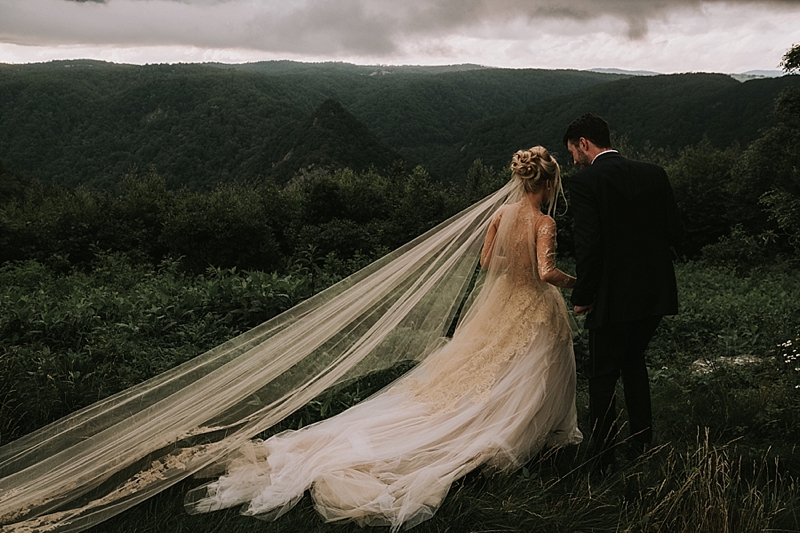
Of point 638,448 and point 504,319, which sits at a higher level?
point 504,319

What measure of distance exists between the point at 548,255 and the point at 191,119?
3929 inches

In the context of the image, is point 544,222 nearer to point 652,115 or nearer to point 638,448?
point 638,448

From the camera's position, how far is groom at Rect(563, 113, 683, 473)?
134 inches

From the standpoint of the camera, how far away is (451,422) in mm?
3688

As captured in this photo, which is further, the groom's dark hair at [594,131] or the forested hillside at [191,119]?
the forested hillside at [191,119]

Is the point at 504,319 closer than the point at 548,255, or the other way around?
the point at 548,255

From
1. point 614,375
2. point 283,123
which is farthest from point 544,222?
point 283,123

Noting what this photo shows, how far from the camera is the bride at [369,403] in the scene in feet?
10.4

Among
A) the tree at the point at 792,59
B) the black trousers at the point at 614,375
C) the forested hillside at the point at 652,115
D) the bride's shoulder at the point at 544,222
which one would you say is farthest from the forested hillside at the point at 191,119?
the black trousers at the point at 614,375

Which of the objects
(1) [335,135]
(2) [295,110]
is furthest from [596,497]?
(2) [295,110]

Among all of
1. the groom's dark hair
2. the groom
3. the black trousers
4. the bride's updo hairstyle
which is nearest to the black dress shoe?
the black trousers

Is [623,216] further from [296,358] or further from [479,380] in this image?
[296,358]

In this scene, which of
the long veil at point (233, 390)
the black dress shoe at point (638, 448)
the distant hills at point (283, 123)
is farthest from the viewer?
the distant hills at point (283, 123)

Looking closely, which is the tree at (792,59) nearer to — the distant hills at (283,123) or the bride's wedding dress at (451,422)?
the bride's wedding dress at (451,422)
